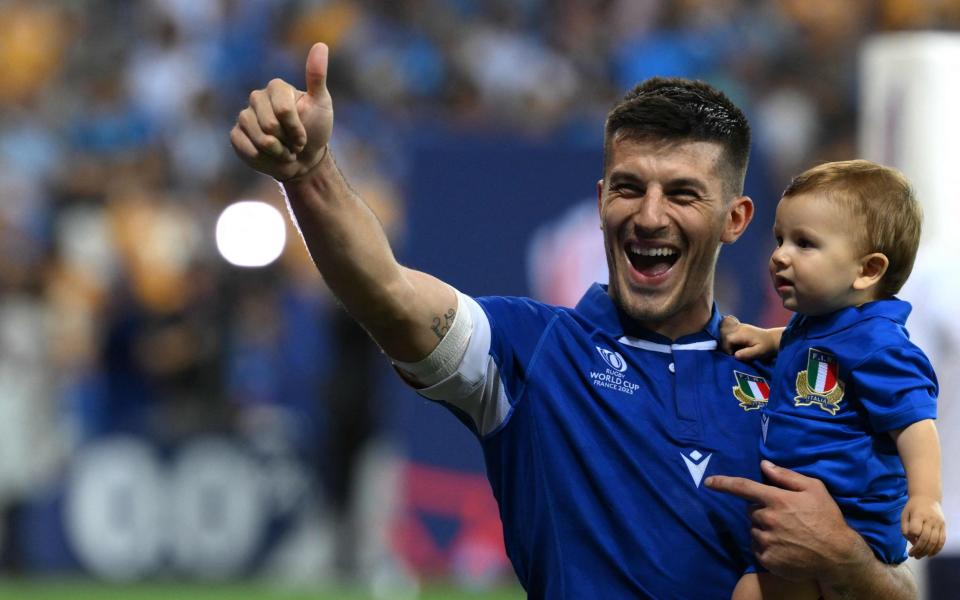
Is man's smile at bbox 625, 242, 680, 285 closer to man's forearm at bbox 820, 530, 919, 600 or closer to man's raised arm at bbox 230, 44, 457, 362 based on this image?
man's raised arm at bbox 230, 44, 457, 362

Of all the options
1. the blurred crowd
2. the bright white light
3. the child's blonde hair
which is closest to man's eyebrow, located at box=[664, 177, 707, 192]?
the child's blonde hair

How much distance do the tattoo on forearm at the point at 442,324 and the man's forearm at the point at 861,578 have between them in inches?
Result: 37.9

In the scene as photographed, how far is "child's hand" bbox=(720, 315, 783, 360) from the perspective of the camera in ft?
12.2

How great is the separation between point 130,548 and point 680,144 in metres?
8.80

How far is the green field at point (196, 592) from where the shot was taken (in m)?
10.6

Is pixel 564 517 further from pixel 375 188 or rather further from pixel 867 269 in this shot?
pixel 375 188

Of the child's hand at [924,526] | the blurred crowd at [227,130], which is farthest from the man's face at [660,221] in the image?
the blurred crowd at [227,130]

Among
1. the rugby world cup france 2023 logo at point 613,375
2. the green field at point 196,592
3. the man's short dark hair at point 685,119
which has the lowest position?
the green field at point 196,592

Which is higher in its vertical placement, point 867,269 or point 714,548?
point 867,269

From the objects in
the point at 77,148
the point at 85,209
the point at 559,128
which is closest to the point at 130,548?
the point at 85,209

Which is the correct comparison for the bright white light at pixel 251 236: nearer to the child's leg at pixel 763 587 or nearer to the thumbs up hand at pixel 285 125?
the child's leg at pixel 763 587

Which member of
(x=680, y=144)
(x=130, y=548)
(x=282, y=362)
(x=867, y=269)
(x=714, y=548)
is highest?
(x=680, y=144)

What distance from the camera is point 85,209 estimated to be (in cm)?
1251

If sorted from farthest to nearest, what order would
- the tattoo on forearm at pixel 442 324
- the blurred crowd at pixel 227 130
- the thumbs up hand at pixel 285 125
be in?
1. the blurred crowd at pixel 227 130
2. the tattoo on forearm at pixel 442 324
3. the thumbs up hand at pixel 285 125
